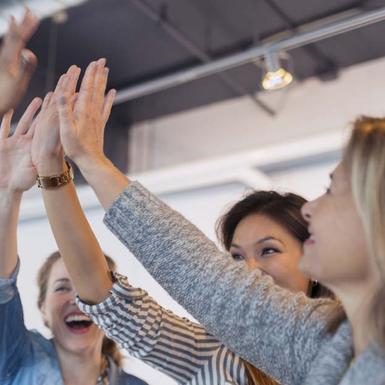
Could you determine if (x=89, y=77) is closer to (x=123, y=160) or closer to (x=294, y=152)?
(x=294, y=152)

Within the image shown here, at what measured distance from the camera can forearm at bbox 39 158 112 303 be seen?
1198 millimetres

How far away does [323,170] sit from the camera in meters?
3.88

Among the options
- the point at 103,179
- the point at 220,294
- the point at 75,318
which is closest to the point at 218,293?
the point at 220,294

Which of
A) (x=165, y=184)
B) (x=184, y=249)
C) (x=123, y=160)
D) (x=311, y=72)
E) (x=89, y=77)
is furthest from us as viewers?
(x=123, y=160)

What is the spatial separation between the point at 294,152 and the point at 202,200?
2.01 feet

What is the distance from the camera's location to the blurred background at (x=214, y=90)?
371 cm

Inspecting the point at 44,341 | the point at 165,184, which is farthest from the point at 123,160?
the point at 44,341

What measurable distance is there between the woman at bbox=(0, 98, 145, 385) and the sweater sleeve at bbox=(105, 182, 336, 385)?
473mm

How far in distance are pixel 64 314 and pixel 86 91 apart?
3.17ft

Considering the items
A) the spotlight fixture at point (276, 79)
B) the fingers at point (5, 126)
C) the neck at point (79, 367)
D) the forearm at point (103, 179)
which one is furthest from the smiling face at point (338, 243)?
the spotlight fixture at point (276, 79)

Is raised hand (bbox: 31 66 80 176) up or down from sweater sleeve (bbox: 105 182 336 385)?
up

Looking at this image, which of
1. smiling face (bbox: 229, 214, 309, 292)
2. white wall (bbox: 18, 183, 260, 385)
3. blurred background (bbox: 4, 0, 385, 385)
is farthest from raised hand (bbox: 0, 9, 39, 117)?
white wall (bbox: 18, 183, 260, 385)

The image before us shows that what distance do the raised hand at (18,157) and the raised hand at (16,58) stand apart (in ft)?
0.34

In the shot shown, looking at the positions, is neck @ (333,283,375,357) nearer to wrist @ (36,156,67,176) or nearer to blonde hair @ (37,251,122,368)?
wrist @ (36,156,67,176)
